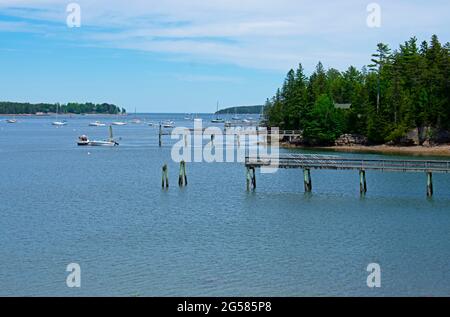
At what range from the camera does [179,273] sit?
35719 millimetres

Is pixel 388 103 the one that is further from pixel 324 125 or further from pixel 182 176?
pixel 182 176

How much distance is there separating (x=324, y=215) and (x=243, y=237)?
31.1 feet

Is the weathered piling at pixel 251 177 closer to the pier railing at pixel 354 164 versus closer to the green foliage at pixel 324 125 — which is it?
the pier railing at pixel 354 164

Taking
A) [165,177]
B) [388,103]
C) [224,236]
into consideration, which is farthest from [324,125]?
[224,236]

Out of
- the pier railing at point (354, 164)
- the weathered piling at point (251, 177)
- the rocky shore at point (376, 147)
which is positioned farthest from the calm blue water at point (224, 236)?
the rocky shore at point (376, 147)

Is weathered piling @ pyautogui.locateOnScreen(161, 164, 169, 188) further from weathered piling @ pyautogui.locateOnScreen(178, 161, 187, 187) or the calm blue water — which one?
weathered piling @ pyautogui.locateOnScreen(178, 161, 187, 187)

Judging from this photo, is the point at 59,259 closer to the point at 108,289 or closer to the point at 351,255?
the point at 108,289

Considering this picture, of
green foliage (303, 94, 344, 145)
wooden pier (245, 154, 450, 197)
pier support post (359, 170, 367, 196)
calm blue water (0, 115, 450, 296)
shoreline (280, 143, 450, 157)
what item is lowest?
calm blue water (0, 115, 450, 296)

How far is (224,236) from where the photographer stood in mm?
44469

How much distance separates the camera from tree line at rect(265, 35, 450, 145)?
115125 millimetres

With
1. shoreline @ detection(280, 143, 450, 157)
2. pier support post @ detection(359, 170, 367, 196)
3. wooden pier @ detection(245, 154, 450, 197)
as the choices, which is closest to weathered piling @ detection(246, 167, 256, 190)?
wooden pier @ detection(245, 154, 450, 197)

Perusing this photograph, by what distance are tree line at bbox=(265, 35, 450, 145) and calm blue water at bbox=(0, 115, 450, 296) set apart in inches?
1682
